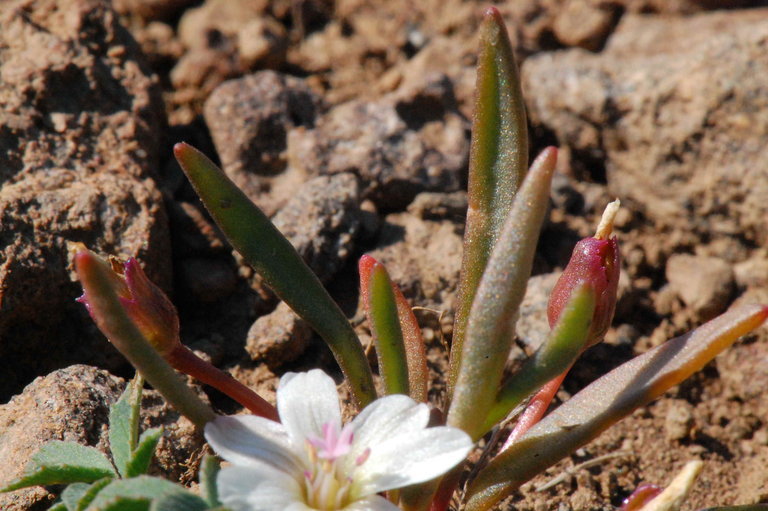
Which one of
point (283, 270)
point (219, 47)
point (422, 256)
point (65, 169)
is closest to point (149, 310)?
point (283, 270)

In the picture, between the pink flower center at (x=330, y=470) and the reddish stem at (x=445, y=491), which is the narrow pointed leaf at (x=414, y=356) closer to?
the reddish stem at (x=445, y=491)

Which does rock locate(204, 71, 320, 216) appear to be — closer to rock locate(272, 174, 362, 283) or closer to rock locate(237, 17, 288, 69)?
rock locate(272, 174, 362, 283)

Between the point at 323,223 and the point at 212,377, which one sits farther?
the point at 323,223

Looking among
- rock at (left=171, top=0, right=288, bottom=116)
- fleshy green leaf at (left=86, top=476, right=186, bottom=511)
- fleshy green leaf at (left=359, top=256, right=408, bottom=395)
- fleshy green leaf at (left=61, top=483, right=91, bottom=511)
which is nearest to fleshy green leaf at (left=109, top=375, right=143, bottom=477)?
fleshy green leaf at (left=61, top=483, right=91, bottom=511)

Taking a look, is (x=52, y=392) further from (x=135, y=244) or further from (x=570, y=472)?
(x=570, y=472)

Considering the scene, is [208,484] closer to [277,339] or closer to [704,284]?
[277,339]

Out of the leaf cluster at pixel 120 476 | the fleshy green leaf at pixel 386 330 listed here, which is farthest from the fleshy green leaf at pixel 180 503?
the fleshy green leaf at pixel 386 330
